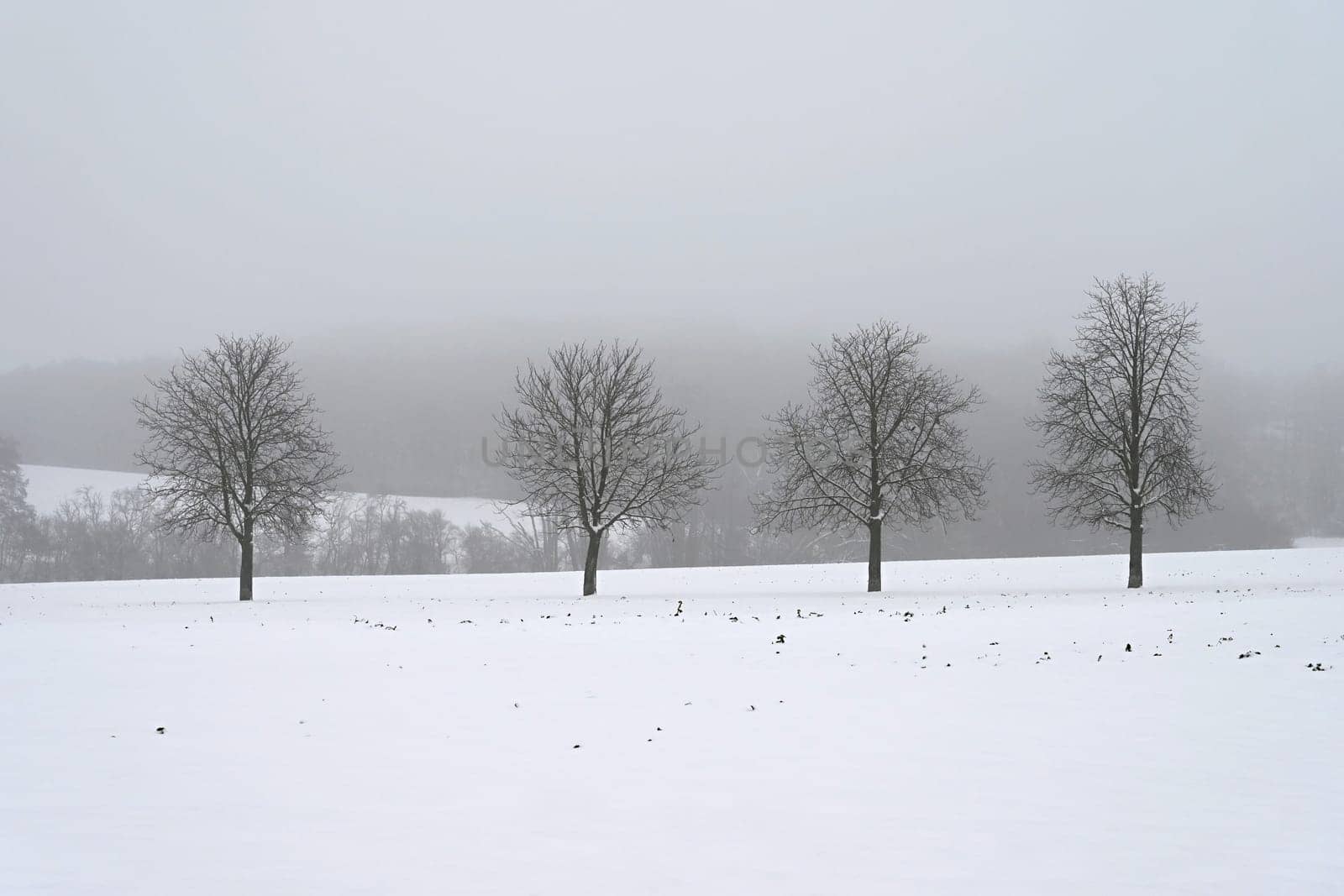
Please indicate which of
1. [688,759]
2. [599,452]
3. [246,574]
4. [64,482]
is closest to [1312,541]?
[599,452]

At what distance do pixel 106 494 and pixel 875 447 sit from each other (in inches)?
4153

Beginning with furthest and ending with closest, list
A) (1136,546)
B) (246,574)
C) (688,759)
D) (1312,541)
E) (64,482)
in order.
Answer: (64,482) < (1312,541) < (246,574) < (1136,546) < (688,759)

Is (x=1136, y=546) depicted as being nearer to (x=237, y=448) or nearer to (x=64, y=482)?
(x=237, y=448)

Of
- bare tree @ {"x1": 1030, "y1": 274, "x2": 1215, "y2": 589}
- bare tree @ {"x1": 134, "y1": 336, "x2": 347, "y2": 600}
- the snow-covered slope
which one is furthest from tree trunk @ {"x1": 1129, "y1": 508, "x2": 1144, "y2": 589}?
the snow-covered slope

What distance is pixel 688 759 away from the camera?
27.8 feet

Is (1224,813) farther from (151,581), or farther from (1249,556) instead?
(151,581)

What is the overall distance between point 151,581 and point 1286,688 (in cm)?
4861

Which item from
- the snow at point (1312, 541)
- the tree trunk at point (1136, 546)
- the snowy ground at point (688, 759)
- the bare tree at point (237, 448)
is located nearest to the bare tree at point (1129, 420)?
the tree trunk at point (1136, 546)

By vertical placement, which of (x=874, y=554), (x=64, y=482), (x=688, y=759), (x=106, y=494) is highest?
(x=64, y=482)

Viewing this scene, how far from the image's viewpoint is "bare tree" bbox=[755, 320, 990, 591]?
30.6 meters

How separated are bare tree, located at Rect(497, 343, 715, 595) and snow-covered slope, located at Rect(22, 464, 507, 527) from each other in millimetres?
58147

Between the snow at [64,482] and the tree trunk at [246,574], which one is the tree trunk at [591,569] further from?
the snow at [64,482]

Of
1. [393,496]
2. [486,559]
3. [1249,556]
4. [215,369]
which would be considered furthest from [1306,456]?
[215,369]

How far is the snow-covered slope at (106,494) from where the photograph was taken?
94100 millimetres
